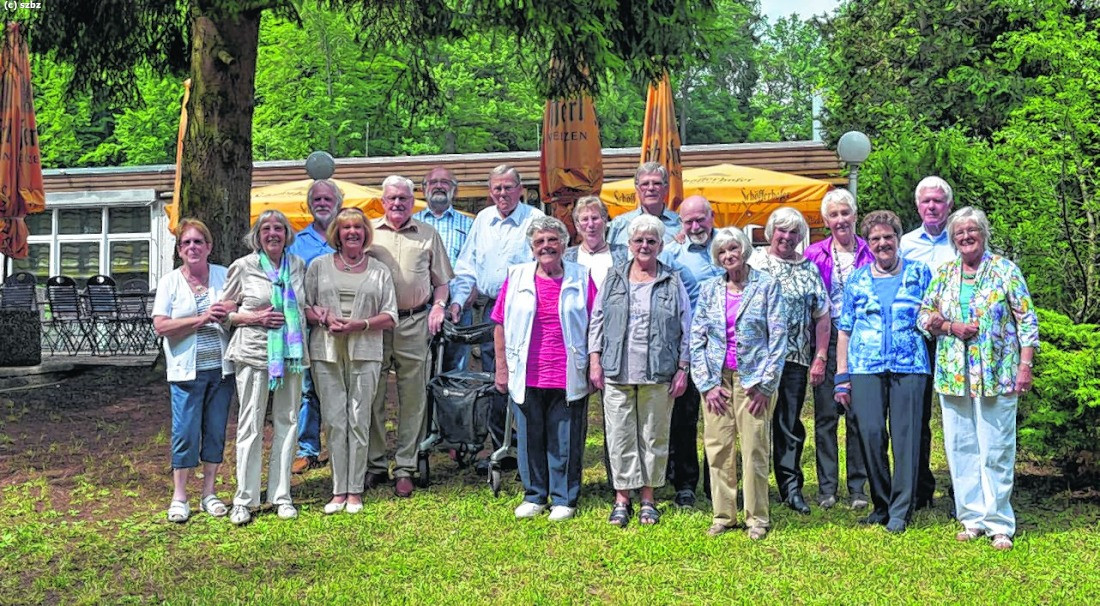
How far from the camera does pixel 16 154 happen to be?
39.2 feet

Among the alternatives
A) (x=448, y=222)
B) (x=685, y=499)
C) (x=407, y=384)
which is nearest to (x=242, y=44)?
(x=448, y=222)

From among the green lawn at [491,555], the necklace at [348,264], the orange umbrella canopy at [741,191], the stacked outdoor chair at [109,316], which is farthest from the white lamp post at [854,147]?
the stacked outdoor chair at [109,316]

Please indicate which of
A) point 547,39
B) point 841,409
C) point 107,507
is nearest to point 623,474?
point 841,409

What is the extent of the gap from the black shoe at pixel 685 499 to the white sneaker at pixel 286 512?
→ 2.13 m

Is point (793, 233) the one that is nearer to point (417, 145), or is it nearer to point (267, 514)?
point (267, 514)

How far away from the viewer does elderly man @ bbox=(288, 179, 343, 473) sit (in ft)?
23.9

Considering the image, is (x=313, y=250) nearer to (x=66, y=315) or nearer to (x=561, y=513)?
(x=561, y=513)

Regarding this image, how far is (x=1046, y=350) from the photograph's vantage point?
6414mm

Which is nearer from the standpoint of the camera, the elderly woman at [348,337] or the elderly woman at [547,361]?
the elderly woman at [547,361]

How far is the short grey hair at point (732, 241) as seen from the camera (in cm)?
596

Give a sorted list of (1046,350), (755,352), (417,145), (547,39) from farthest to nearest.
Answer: (417,145)
(547,39)
(1046,350)
(755,352)

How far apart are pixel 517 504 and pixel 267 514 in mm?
1404

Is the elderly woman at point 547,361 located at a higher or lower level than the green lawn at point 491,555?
higher

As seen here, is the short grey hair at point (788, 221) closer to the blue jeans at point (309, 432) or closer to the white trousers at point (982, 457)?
the white trousers at point (982, 457)
